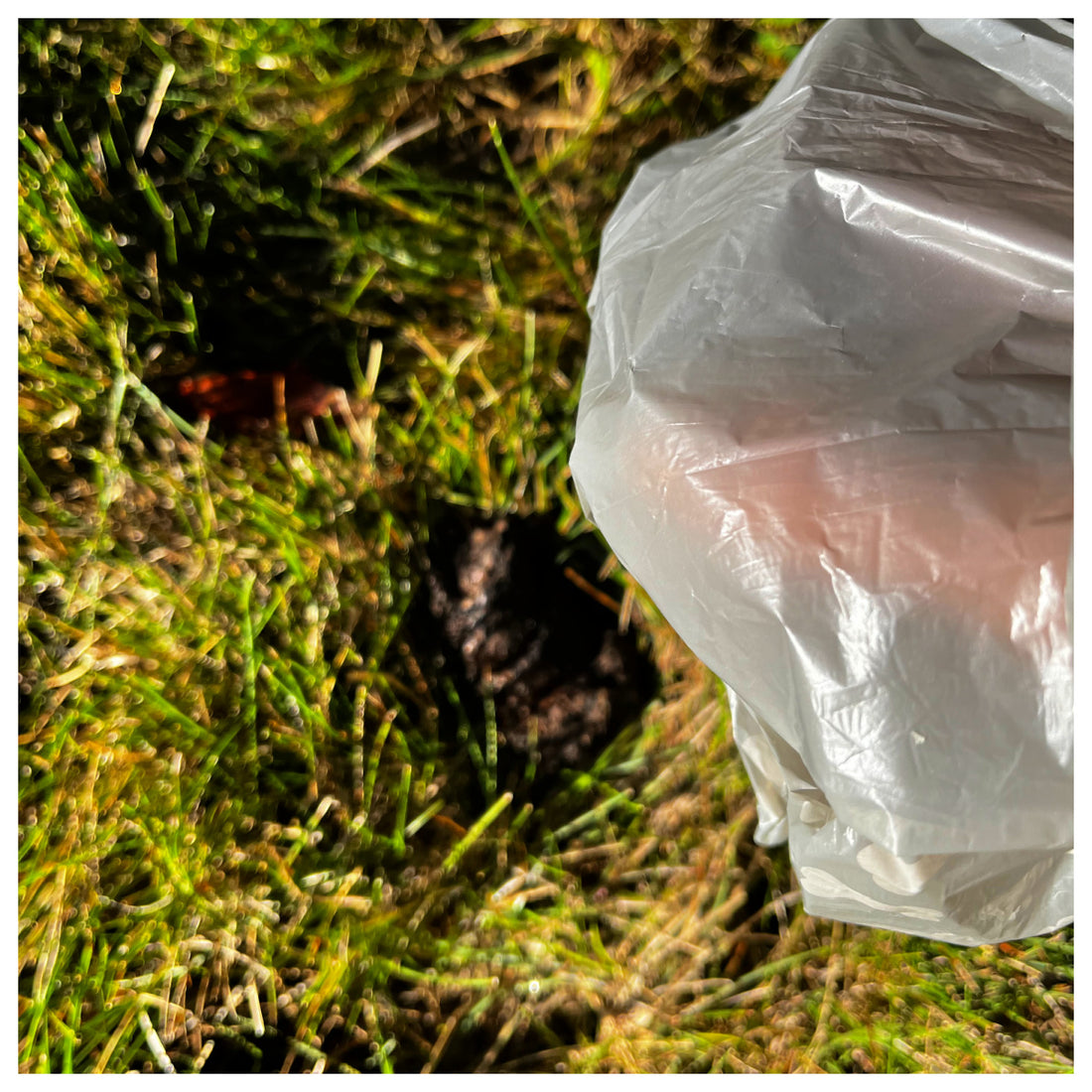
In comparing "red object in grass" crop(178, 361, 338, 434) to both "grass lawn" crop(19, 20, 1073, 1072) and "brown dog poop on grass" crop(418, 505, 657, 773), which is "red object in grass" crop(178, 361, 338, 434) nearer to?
"grass lawn" crop(19, 20, 1073, 1072)

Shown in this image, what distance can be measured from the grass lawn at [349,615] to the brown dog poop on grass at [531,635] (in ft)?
0.07

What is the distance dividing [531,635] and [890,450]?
17.9 inches

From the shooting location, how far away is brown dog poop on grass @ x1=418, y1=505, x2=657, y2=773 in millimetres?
835

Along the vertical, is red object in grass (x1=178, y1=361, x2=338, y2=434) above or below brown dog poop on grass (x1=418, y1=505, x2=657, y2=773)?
above

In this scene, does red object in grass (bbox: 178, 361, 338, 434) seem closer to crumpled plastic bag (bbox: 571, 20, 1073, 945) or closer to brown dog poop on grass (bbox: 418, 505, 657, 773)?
brown dog poop on grass (bbox: 418, 505, 657, 773)

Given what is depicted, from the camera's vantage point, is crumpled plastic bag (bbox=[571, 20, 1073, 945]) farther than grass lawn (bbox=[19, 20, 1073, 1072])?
No

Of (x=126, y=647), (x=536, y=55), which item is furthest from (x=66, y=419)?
(x=536, y=55)

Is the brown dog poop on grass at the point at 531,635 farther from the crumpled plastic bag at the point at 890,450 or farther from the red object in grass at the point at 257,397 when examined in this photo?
the crumpled plastic bag at the point at 890,450

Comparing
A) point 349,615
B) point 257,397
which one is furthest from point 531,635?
point 257,397

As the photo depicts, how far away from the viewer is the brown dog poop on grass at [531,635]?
84 centimetres

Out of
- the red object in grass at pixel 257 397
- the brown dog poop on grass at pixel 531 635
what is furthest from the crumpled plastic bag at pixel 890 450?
the red object in grass at pixel 257 397

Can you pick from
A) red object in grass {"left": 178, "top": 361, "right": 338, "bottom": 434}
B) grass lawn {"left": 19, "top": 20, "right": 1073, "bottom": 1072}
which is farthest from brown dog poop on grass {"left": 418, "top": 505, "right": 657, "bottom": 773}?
red object in grass {"left": 178, "top": 361, "right": 338, "bottom": 434}

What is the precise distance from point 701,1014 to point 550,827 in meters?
0.25

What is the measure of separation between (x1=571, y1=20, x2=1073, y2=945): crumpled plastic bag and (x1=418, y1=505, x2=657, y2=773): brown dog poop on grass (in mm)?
304
